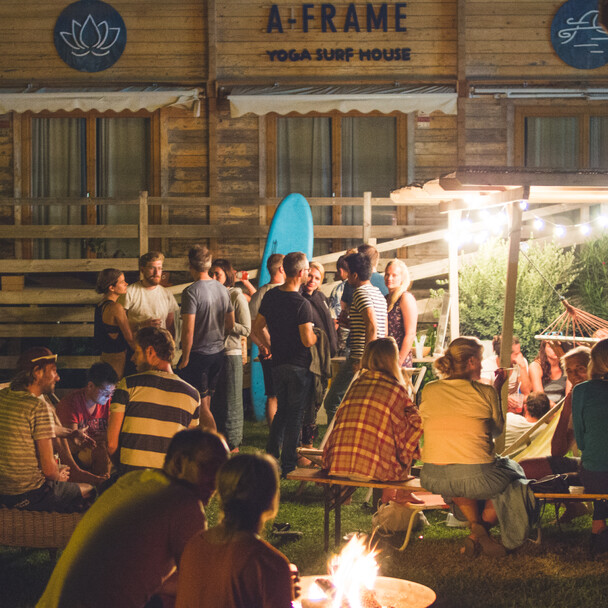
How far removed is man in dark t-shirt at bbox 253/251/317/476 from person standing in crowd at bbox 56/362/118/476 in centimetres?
131

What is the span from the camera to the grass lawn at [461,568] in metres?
4.41

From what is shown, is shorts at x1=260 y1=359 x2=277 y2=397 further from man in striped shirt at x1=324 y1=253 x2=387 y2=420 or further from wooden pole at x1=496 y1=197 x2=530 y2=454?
wooden pole at x1=496 y1=197 x2=530 y2=454

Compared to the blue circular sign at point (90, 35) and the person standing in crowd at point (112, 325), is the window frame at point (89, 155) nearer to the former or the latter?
the blue circular sign at point (90, 35)

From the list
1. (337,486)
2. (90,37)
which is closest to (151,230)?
(90,37)

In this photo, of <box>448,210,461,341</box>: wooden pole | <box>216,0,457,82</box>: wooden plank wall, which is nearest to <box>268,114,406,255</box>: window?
<box>216,0,457,82</box>: wooden plank wall

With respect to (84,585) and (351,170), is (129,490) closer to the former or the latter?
(84,585)

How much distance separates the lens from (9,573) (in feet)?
15.7

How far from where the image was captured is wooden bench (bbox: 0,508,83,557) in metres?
4.73

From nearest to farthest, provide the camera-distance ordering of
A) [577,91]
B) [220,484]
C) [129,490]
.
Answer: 1. [220,484]
2. [129,490]
3. [577,91]

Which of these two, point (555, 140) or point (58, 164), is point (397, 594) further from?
point (58, 164)

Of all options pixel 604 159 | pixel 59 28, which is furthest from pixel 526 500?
pixel 59 28

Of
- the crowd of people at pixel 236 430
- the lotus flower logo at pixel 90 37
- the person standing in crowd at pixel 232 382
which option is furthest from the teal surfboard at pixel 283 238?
the lotus flower logo at pixel 90 37

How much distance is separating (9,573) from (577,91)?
10853 millimetres

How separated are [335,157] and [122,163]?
10.8 ft
